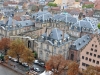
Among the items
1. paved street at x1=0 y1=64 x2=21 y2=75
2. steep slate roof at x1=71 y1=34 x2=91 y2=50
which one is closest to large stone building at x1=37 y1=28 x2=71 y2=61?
steep slate roof at x1=71 y1=34 x2=91 y2=50

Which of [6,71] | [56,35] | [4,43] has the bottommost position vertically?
[6,71]

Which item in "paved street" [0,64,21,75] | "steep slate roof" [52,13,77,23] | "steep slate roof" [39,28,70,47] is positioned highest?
"steep slate roof" [52,13,77,23]

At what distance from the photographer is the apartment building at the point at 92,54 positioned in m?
56.2

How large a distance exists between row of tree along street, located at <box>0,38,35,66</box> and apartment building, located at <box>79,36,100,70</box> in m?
15.4

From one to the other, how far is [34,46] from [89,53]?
72.7 ft

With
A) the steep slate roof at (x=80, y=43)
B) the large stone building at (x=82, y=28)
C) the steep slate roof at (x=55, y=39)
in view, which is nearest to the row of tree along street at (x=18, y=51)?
the steep slate roof at (x=55, y=39)

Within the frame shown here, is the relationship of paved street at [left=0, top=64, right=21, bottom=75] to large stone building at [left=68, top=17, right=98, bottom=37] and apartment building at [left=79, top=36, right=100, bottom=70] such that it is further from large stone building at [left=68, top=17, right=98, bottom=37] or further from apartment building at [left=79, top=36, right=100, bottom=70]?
large stone building at [left=68, top=17, right=98, bottom=37]

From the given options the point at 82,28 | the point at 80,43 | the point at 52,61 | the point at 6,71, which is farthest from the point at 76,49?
the point at 6,71

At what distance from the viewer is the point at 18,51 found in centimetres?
6456

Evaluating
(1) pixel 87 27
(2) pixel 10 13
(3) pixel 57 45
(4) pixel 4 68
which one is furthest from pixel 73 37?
(2) pixel 10 13

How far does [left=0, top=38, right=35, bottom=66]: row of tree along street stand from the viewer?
61.2 metres

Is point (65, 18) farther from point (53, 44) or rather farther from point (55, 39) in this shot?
point (53, 44)

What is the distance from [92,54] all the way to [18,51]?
23.3m

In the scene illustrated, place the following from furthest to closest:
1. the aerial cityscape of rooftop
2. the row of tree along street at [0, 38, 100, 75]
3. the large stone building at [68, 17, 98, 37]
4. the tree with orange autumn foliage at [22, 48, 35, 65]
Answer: the large stone building at [68, 17, 98, 37], the tree with orange autumn foliage at [22, 48, 35, 65], the aerial cityscape of rooftop, the row of tree along street at [0, 38, 100, 75]
